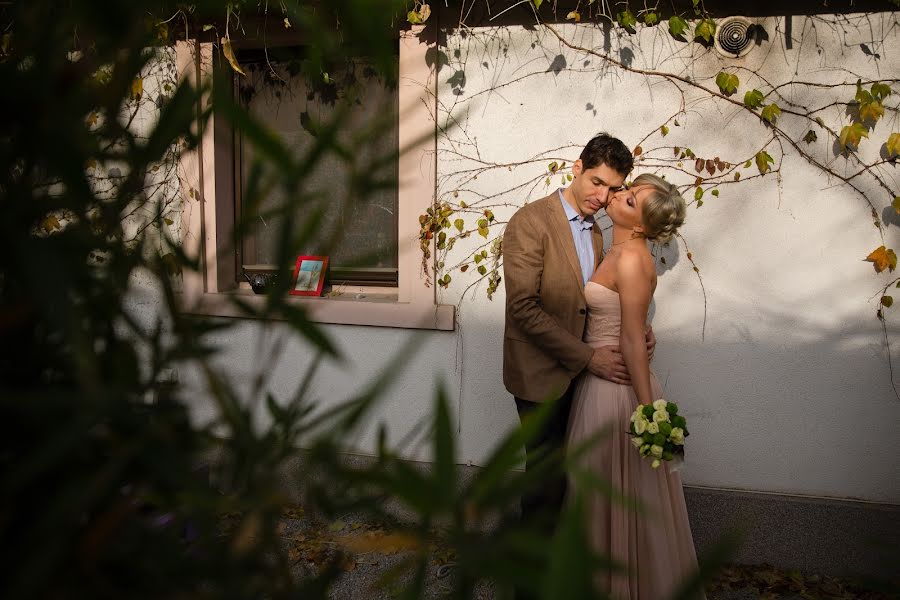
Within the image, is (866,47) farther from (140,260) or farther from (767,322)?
(140,260)

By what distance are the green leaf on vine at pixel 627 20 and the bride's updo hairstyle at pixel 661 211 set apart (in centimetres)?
98

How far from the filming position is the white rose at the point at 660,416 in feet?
7.97

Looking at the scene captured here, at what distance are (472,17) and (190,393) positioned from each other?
3522 millimetres

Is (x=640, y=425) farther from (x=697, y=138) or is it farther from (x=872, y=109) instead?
(x=872, y=109)

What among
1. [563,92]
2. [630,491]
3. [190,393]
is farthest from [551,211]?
[190,393]

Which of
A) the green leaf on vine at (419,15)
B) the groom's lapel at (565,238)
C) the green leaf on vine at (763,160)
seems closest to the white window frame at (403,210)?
the green leaf on vine at (419,15)

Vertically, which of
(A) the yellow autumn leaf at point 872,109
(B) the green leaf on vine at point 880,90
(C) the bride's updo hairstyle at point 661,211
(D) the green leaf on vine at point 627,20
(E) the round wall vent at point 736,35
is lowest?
(C) the bride's updo hairstyle at point 661,211

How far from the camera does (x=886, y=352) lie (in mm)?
3244

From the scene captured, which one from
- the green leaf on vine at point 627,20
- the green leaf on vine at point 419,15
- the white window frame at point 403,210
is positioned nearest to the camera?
the green leaf on vine at point 627,20

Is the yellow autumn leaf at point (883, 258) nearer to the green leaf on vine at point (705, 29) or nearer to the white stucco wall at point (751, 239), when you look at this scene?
the white stucco wall at point (751, 239)

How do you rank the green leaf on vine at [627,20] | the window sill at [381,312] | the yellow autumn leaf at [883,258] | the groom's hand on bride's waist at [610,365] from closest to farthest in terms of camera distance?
the groom's hand on bride's waist at [610,365]
the yellow autumn leaf at [883,258]
the green leaf on vine at [627,20]
the window sill at [381,312]

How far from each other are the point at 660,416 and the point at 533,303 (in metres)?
0.72

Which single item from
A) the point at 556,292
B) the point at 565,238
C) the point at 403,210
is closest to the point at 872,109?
the point at 565,238

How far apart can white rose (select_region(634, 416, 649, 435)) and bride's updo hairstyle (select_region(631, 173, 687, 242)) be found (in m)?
0.80
